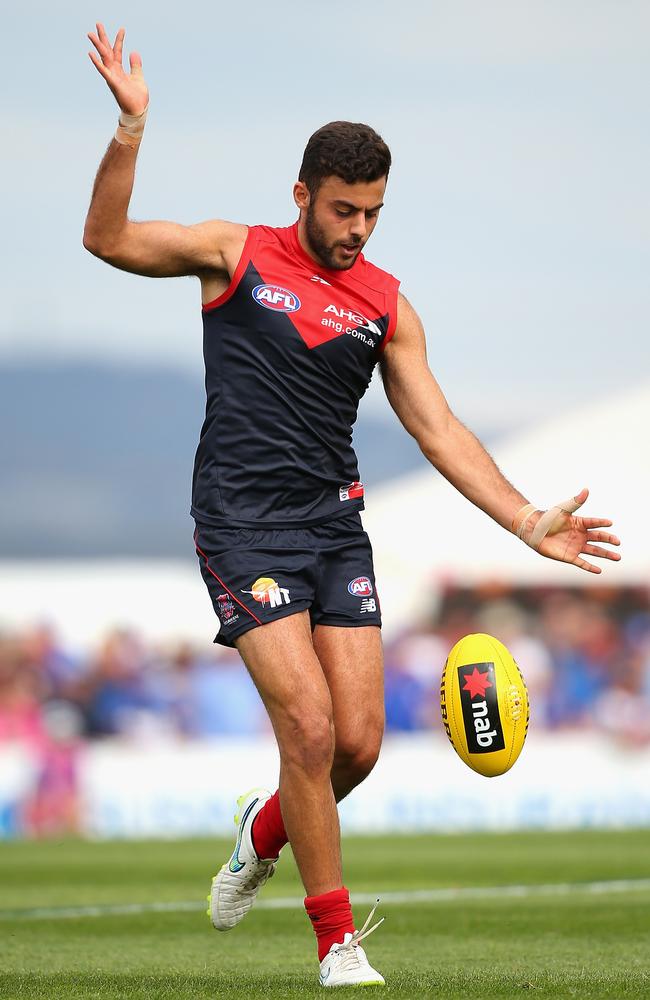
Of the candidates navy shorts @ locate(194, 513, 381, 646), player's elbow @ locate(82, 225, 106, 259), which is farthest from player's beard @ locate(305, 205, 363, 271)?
navy shorts @ locate(194, 513, 381, 646)

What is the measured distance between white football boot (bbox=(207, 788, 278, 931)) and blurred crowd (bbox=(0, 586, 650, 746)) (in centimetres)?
1221

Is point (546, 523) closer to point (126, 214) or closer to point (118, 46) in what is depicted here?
point (126, 214)

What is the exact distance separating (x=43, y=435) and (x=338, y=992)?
14964 cm

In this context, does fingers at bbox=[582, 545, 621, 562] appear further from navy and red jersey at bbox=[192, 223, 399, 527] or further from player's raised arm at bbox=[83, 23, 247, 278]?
player's raised arm at bbox=[83, 23, 247, 278]

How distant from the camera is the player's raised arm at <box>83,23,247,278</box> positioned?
18.4ft

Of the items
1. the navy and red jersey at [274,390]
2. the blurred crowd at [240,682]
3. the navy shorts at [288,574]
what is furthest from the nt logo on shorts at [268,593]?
the blurred crowd at [240,682]

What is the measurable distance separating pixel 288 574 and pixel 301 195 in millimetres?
1387

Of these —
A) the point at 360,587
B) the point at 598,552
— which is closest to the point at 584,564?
the point at 598,552

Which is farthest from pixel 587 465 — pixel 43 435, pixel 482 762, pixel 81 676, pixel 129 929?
pixel 43 435

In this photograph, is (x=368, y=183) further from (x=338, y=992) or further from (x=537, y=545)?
(x=338, y=992)

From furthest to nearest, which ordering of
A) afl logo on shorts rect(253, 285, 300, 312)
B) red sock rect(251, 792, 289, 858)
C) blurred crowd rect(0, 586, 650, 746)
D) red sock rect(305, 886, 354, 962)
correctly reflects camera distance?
blurred crowd rect(0, 586, 650, 746)
red sock rect(251, 792, 289, 858)
afl logo on shorts rect(253, 285, 300, 312)
red sock rect(305, 886, 354, 962)

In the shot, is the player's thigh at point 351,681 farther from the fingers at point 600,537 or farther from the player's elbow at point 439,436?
the fingers at point 600,537

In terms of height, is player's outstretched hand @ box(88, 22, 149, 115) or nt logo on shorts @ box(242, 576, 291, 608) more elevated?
player's outstretched hand @ box(88, 22, 149, 115)

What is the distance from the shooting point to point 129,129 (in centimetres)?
562
